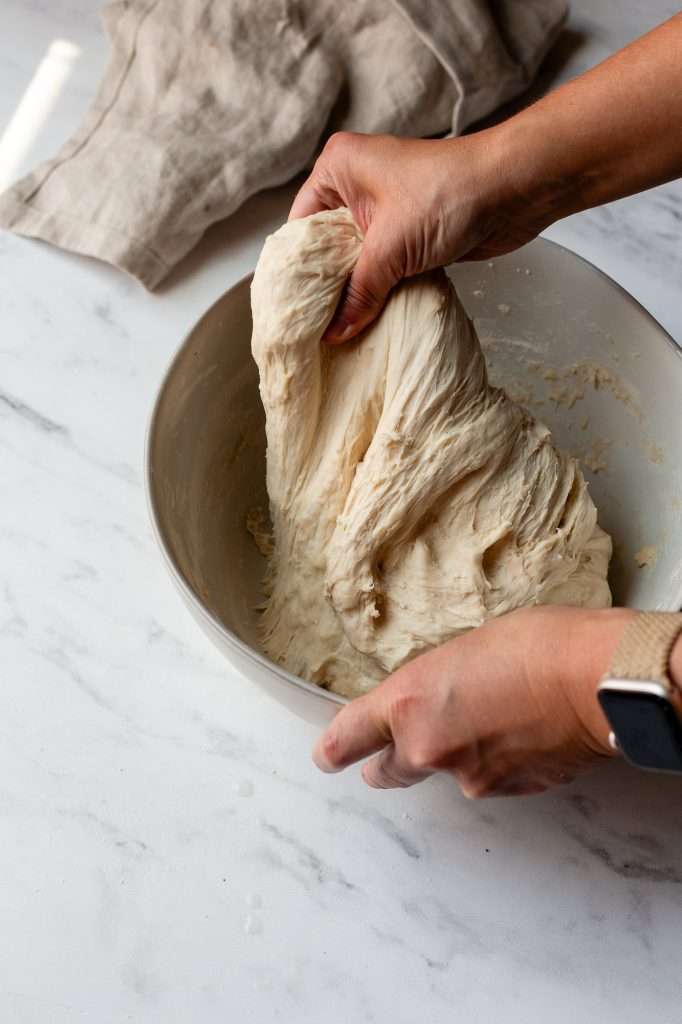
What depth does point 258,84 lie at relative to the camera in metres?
1.29

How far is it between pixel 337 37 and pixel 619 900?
1.03 metres

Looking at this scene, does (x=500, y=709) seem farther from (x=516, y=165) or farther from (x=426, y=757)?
(x=516, y=165)

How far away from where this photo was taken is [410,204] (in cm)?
86

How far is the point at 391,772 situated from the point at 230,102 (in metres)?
0.86

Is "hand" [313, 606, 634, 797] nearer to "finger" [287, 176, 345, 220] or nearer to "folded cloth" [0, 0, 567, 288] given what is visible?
"finger" [287, 176, 345, 220]

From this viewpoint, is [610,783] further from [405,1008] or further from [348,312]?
[348,312]

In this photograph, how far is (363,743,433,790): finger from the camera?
78 centimetres

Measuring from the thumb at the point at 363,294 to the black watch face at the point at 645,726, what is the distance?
0.41 metres

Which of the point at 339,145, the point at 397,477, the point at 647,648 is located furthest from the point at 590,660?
the point at 339,145

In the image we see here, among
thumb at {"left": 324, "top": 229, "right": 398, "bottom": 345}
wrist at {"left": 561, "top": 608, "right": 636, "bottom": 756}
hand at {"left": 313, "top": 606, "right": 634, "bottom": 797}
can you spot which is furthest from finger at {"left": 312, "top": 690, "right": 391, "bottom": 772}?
thumb at {"left": 324, "top": 229, "right": 398, "bottom": 345}

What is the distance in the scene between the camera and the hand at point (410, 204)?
0.86 metres

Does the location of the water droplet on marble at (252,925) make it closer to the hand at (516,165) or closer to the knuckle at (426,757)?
the knuckle at (426,757)

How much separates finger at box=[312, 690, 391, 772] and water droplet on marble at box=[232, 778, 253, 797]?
0.17 m

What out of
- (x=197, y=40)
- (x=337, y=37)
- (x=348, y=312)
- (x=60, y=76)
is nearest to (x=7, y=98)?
(x=60, y=76)
